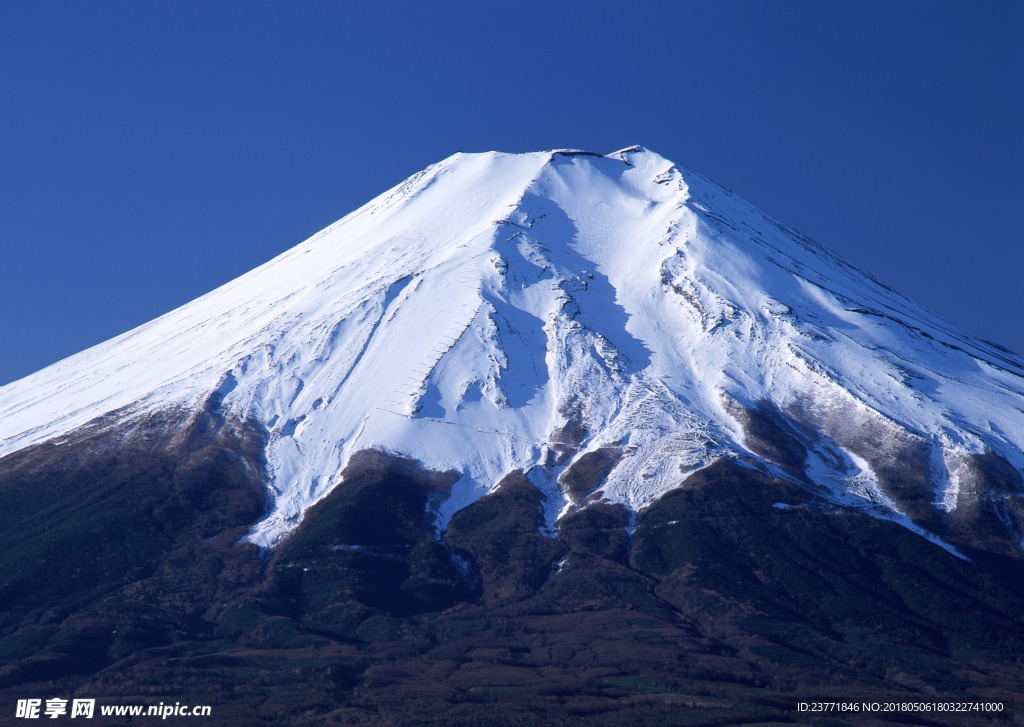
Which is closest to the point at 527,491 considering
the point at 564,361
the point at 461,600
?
the point at 461,600

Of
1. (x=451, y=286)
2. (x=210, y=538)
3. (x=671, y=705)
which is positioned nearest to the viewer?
(x=671, y=705)

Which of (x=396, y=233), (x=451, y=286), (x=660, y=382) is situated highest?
(x=396, y=233)

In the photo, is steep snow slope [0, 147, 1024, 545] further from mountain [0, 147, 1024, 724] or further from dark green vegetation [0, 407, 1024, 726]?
dark green vegetation [0, 407, 1024, 726]

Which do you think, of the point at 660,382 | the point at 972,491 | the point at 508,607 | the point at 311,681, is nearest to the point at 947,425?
the point at 972,491

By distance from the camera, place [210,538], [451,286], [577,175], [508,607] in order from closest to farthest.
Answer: [508,607], [210,538], [451,286], [577,175]

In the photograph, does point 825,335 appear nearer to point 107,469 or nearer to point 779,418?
point 779,418

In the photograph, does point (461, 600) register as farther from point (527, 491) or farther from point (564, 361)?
point (564, 361)

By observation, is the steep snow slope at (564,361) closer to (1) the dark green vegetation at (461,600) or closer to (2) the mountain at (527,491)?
(2) the mountain at (527,491)
